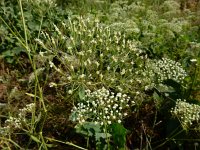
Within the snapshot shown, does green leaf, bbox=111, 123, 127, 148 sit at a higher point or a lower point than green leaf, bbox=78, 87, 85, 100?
lower

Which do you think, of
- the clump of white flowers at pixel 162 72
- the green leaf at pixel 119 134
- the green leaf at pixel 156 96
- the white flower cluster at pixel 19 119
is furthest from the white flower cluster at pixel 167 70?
the white flower cluster at pixel 19 119

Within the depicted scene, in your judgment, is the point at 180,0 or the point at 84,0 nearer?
the point at 84,0

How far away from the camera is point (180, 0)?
23.6ft

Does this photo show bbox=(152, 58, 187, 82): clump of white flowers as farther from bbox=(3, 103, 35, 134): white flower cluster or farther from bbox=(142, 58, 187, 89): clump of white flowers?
bbox=(3, 103, 35, 134): white flower cluster

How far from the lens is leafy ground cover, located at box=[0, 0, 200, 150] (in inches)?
118

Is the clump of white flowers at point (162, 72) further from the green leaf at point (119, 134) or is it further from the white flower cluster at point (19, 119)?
the white flower cluster at point (19, 119)

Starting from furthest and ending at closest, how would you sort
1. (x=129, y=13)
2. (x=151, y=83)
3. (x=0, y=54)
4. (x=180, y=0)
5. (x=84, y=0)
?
1. (x=180, y=0)
2. (x=84, y=0)
3. (x=129, y=13)
4. (x=0, y=54)
5. (x=151, y=83)

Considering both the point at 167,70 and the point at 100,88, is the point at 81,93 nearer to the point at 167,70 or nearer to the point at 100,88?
the point at 100,88

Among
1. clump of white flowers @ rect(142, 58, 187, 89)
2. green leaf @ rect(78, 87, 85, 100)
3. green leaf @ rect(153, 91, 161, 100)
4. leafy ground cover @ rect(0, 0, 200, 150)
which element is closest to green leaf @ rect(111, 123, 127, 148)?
leafy ground cover @ rect(0, 0, 200, 150)

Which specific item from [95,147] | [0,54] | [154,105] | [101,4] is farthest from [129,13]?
[95,147]

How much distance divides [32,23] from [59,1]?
1.48 m

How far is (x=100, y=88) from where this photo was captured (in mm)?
3365

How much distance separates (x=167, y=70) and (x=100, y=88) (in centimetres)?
57

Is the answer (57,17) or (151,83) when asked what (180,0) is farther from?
(151,83)
